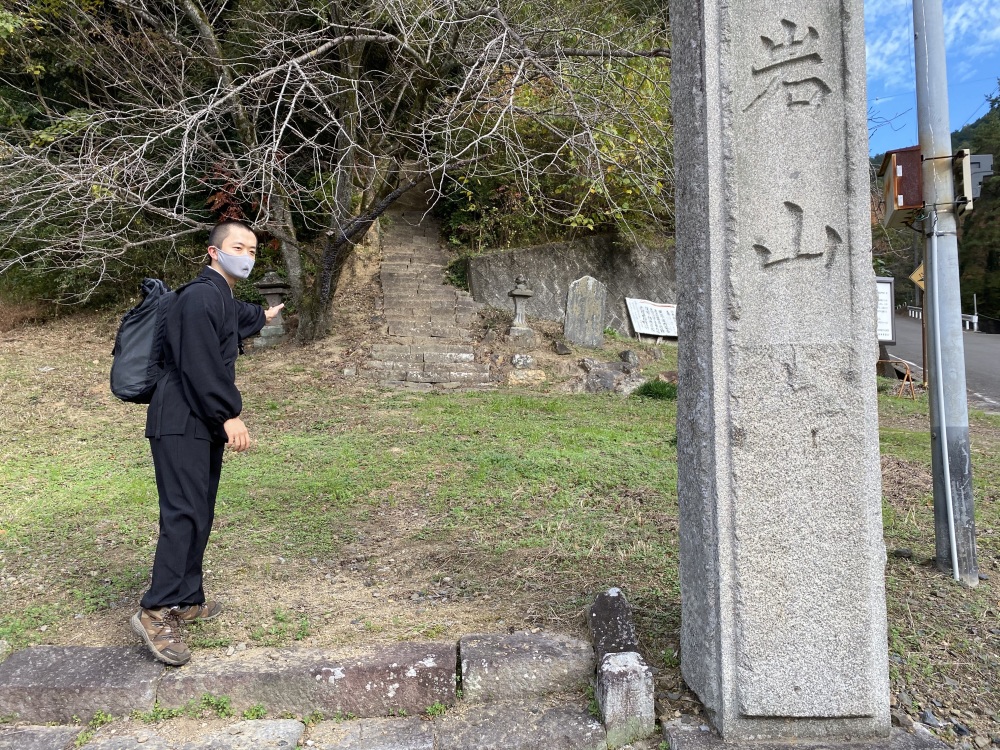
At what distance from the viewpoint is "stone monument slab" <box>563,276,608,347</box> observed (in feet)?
38.3

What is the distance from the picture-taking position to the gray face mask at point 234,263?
301 centimetres

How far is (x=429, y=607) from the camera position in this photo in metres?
3.34

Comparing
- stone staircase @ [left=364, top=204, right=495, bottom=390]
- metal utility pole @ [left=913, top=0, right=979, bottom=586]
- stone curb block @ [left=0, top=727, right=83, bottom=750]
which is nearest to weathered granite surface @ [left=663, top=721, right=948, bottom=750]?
metal utility pole @ [left=913, top=0, right=979, bottom=586]

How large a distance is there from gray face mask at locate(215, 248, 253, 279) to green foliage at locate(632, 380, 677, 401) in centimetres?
702

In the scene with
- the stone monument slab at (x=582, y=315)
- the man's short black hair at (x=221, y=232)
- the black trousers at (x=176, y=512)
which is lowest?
the black trousers at (x=176, y=512)

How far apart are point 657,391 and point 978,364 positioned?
378 inches

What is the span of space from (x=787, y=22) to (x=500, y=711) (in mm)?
2720

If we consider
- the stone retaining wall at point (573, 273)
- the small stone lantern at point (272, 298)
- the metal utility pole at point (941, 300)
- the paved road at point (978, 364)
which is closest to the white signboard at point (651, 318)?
the stone retaining wall at point (573, 273)

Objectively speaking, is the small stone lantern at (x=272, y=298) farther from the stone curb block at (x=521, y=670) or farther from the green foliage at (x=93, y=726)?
the stone curb block at (x=521, y=670)

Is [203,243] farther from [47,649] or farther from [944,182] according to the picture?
[944,182]

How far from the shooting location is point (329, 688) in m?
2.61

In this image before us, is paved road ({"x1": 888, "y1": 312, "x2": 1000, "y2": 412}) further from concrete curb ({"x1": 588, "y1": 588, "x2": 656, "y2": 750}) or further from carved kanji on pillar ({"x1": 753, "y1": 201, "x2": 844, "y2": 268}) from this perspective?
concrete curb ({"x1": 588, "y1": 588, "x2": 656, "y2": 750})

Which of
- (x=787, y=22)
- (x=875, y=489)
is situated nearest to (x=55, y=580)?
(x=875, y=489)

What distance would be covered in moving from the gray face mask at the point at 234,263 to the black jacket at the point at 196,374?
0.47ft
